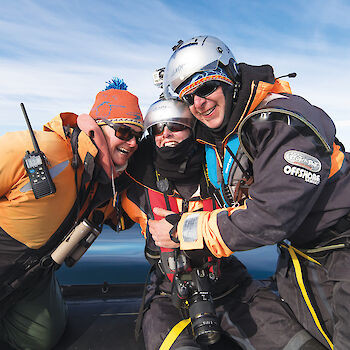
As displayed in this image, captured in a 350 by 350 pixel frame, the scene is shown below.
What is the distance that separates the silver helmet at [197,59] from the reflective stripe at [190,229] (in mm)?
903

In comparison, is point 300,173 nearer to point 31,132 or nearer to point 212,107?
point 212,107

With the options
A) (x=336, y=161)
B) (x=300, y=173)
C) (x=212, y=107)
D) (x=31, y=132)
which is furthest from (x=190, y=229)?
(x=31, y=132)

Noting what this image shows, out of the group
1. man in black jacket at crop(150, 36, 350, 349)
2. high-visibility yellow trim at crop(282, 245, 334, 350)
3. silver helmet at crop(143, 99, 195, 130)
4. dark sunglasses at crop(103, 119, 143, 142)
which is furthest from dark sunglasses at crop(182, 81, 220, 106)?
high-visibility yellow trim at crop(282, 245, 334, 350)

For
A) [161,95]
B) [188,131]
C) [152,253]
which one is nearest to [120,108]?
[161,95]

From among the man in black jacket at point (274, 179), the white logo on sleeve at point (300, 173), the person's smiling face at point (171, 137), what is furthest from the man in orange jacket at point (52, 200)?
the white logo on sleeve at point (300, 173)

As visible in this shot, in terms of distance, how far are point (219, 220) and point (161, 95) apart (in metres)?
1.38

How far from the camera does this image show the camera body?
1713 millimetres

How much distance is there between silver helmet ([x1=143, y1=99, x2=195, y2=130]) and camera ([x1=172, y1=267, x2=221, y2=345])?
1.11 metres

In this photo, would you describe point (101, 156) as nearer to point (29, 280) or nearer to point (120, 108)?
point (120, 108)

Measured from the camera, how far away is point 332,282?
1.79m

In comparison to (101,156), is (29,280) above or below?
below

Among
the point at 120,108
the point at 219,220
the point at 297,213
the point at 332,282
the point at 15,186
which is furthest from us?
the point at 120,108

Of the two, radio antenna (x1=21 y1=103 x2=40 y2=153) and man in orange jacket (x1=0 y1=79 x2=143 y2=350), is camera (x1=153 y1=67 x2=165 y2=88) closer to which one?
man in orange jacket (x1=0 y1=79 x2=143 y2=350)

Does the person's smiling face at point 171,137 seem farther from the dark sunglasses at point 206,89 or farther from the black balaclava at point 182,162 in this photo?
the dark sunglasses at point 206,89
